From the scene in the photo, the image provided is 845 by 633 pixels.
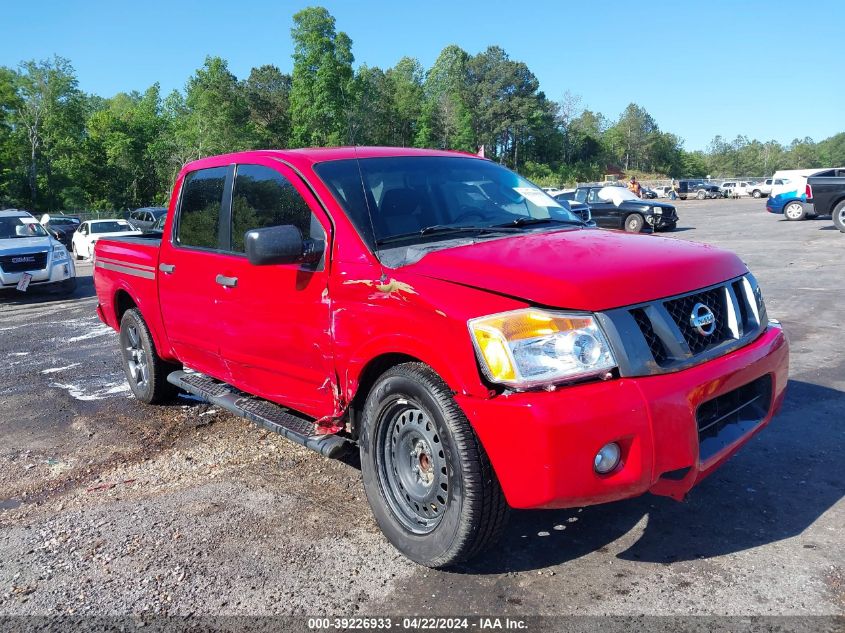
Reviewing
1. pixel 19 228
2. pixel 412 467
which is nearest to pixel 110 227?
pixel 19 228

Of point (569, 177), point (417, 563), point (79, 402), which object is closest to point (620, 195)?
point (79, 402)

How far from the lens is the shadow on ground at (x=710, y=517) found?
123 inches

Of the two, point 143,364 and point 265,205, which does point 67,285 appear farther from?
point 265,205

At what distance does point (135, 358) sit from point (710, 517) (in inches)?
183

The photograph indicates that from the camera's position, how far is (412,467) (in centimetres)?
315

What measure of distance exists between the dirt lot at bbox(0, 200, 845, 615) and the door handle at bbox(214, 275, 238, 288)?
1182mm

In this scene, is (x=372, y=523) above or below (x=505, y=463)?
below

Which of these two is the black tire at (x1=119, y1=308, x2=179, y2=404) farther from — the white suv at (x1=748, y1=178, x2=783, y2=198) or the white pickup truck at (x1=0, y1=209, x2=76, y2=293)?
the white suv at (x1=748, y1=178, x2=783, y2=198)

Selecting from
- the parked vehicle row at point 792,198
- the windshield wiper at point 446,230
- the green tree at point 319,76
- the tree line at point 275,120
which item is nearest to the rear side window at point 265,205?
the windshield wiper at point 446,230

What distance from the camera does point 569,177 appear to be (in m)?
106

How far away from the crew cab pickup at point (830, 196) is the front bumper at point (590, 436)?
1884 cm

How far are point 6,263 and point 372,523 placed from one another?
1229 cm

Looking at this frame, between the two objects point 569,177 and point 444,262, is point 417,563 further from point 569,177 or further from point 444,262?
point 569,177

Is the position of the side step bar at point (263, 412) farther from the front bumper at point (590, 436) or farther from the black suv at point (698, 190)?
the black suv at point (698, 190)
